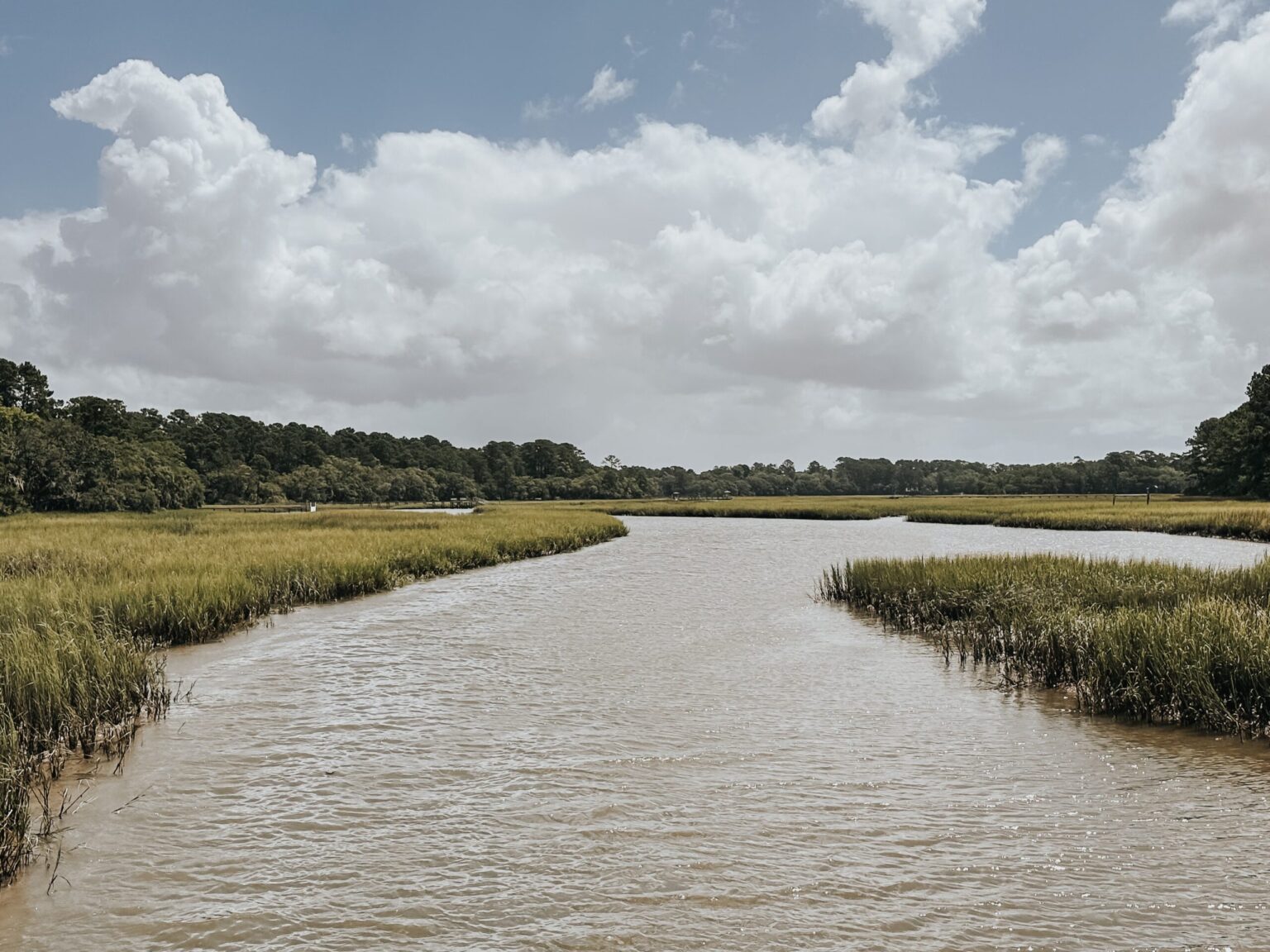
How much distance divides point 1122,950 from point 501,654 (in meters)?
11.1

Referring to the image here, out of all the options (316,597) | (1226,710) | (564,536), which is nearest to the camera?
(1226,710)

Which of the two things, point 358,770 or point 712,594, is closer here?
point 358,770

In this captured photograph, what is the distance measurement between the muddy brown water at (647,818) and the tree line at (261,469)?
59351 millimetres

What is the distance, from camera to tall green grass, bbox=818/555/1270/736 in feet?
32.8

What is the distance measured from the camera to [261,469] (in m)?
139

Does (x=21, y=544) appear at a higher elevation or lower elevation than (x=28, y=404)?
lower

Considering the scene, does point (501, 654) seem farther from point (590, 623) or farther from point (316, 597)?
point (316, 597)

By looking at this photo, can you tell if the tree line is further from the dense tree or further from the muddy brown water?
the muddy brown water

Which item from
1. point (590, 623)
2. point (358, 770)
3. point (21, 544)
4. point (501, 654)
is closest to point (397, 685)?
point (501, 654)

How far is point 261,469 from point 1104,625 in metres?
143

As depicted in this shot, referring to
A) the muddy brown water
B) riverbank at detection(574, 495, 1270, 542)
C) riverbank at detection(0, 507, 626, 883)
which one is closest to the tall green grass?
the muddy brown water

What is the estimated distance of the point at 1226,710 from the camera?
956 cm

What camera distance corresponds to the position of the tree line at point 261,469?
210ft

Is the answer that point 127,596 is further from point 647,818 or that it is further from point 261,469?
point 261,469
